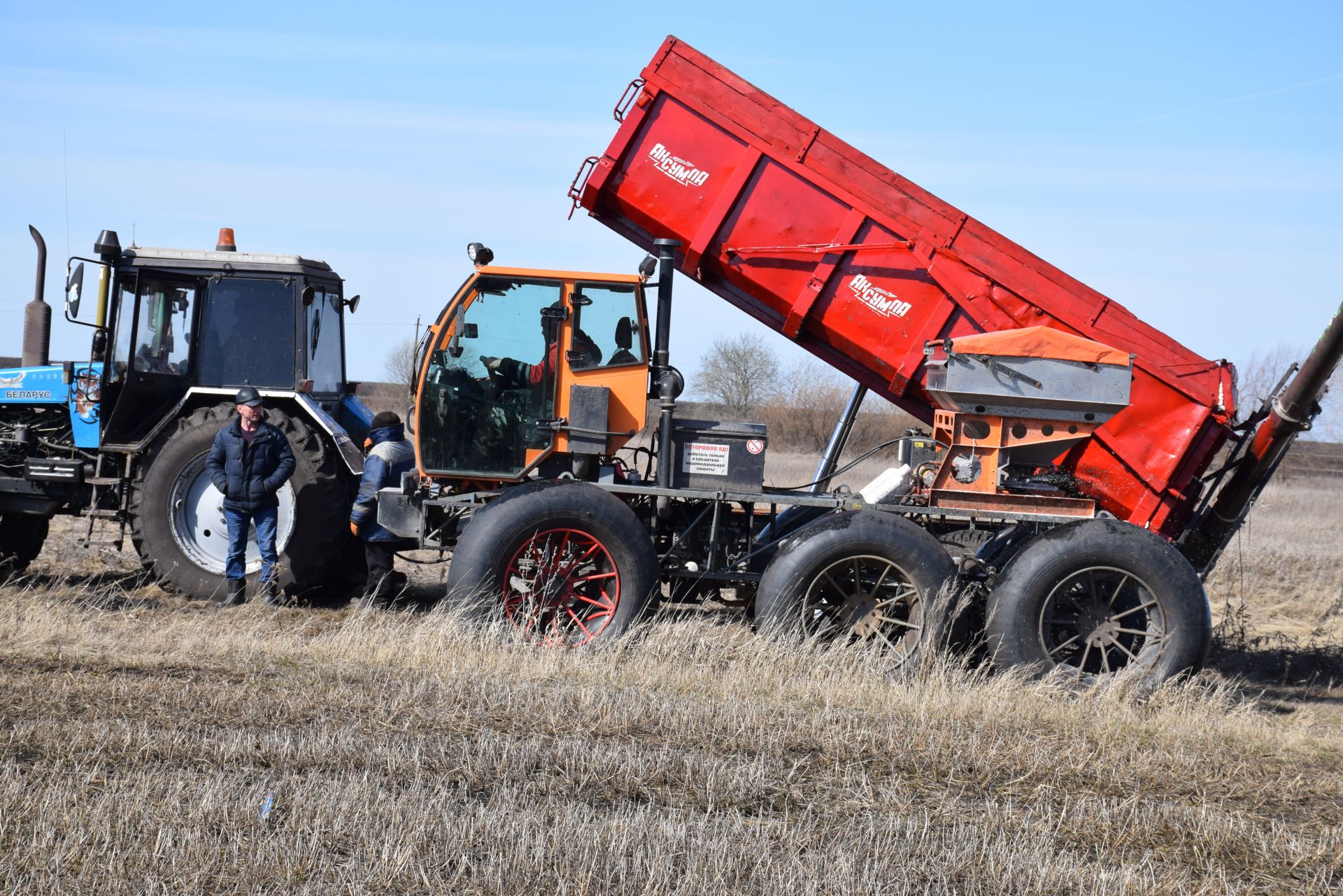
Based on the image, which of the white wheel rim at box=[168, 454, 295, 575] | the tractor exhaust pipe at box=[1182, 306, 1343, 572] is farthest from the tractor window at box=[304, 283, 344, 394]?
the tractor exhaust pipe at box=[1182, 306, 1343, 572]

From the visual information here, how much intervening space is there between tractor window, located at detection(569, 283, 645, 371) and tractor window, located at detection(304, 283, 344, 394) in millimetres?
2579

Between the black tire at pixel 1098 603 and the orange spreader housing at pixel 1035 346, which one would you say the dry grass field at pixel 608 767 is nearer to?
the black tire at pixel 1098 603

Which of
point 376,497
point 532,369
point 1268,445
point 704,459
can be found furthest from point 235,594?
point 1268,445

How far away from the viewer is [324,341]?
31.9ft

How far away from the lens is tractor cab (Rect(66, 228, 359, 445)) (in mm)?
9234

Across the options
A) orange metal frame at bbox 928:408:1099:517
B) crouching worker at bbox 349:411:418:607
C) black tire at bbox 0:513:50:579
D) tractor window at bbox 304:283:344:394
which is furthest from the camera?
black tire at bbox 0:513:50:579

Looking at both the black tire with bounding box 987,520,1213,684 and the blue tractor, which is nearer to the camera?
the black tire with bounding box 987,520,1213,684

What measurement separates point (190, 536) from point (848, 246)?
518 centimetres

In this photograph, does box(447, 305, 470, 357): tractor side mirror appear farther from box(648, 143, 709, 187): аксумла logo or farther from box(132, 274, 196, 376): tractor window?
box(132, 274, 196, 376): tractor window

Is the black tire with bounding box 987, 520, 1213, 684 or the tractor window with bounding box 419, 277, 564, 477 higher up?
the tractor window with bounding box 419, 277, 564, 477

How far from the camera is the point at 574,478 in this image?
7922 millimetres

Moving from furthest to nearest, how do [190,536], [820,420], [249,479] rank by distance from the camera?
[820,420] < [190,536] < [249,479]

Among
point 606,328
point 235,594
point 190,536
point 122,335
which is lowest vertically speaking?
point 235,594

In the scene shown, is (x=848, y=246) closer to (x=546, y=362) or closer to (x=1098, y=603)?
(x=546, y=362)
